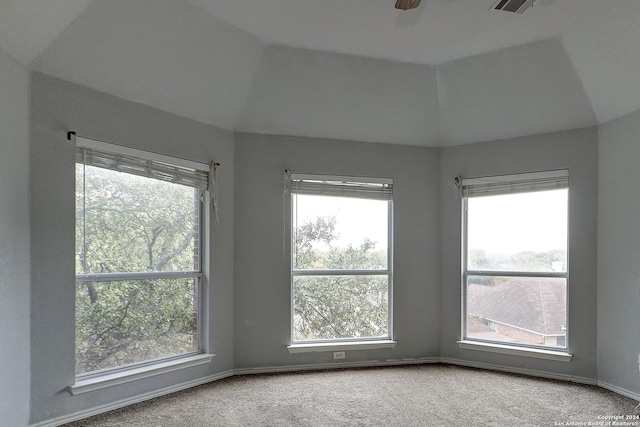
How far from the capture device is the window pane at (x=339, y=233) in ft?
12.3

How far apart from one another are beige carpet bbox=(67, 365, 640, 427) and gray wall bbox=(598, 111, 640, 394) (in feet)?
0.91

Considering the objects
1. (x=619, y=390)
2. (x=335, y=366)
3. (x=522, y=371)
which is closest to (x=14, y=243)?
(x=335, y=366)

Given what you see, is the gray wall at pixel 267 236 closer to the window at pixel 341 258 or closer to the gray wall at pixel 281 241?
the gray wall at pixel 281 241

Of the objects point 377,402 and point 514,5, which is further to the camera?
point 377,402

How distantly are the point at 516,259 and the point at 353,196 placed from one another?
1.62m

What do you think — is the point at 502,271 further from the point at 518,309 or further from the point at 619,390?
the point at 619,390

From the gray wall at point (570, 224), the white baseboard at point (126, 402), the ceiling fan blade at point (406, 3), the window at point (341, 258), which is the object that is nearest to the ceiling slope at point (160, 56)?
the window at point (341, 258)

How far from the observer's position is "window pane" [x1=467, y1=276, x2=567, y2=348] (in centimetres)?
352

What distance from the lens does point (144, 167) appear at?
2.96 meters

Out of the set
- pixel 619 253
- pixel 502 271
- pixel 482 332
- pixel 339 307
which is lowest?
pixel 482 332

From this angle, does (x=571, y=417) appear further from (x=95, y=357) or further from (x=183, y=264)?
(x=95, y=357)

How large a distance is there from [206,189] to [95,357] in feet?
4.81

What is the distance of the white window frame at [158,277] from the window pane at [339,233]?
83 centimetres

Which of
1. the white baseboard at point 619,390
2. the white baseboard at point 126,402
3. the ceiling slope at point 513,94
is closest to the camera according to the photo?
the white baseboard at point 126,402
